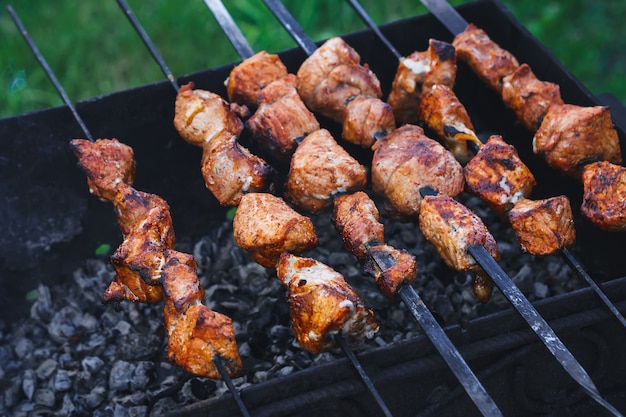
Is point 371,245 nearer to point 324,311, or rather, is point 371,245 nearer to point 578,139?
point 324,311

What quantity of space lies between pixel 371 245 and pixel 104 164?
36.7 inches

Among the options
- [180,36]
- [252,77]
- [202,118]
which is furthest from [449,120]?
[180,36]

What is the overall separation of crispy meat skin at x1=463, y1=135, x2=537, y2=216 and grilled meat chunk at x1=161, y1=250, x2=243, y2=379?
903 mm

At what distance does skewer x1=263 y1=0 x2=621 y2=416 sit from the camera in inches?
65.7

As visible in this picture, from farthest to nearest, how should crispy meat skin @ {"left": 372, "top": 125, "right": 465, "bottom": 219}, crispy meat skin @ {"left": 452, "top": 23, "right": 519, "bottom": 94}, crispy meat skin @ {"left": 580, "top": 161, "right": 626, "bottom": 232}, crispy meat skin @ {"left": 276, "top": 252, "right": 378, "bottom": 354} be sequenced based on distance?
crispy meat skin @ {"left": 452, "top": 23, "right": 519, "bottom": 94}, crispy meat skin @ {"left": 372, "top": 125, "right": 465, "bottom": 219}, crispy meat skin @ {"left": 580, "top": 161, "right": 626, "bottom": 232}, crispy meat skin @ {"left": 276, "top": 252, "right": 378, "bottom": 354}

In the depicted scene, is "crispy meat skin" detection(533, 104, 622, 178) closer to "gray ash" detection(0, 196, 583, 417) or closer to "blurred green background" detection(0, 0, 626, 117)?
"gray ash" detection(0, 196, 583, 417)

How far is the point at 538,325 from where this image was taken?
1.84m

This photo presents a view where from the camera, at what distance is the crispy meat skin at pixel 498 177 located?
2297mm

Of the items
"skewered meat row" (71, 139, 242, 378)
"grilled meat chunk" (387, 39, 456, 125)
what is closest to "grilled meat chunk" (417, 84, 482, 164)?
"grilled meat chunk" (387, 39, 456, 125)

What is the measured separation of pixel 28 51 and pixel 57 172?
212 cm

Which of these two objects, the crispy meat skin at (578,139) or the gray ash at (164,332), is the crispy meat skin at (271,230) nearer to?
the gray ash at (164,332)

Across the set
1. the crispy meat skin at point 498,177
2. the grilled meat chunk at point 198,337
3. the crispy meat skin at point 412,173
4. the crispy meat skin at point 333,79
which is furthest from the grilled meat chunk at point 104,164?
the crispy meat skin at point 498,177

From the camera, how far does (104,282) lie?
305 centimetres

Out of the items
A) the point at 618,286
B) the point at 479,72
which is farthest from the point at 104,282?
the point at 618,286
